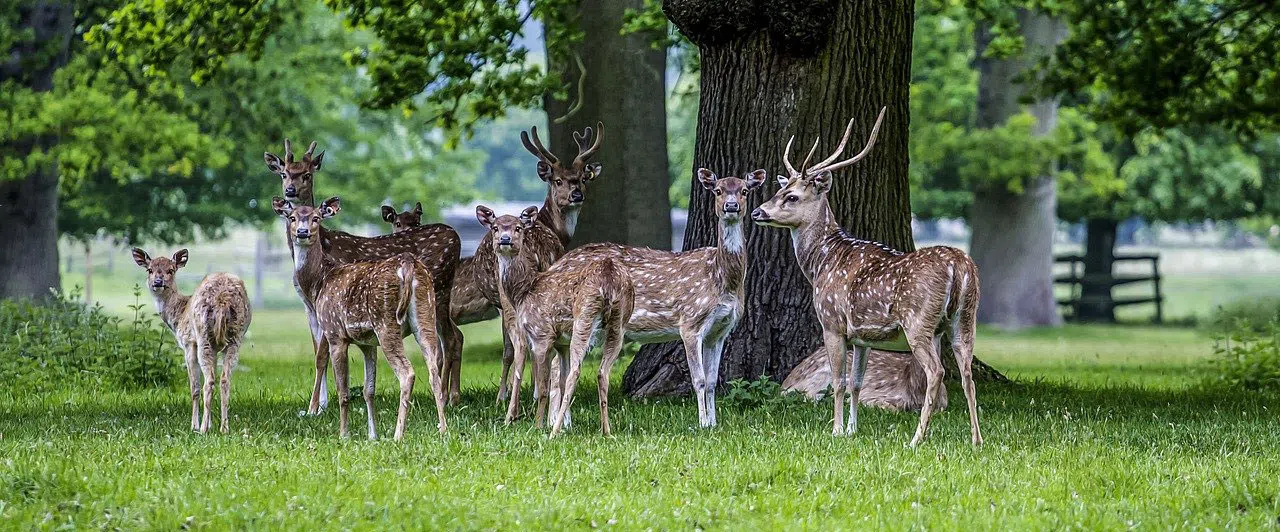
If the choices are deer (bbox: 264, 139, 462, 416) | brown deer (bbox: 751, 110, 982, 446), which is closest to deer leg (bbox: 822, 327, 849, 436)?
brown deer (bbox: 751, 110, 982, 446)

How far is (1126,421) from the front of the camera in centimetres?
1005

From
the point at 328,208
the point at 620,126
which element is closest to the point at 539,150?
the point at 328,208

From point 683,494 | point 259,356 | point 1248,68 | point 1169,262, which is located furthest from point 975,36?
point 1169,262

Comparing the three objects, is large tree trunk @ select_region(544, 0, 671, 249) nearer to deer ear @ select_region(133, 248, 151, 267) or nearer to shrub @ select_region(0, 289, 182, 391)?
shrub @ select_region(0, 289, 182, 391)

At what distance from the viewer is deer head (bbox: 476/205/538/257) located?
9.20 m

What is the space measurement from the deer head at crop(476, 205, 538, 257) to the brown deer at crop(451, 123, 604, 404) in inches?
13.3

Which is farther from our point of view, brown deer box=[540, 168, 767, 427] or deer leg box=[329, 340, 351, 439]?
brown deer box=[540, 168, 767, 427]

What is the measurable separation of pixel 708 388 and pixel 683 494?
8.12ft

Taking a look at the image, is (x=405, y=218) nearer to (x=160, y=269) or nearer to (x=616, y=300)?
(x=160, y=269)

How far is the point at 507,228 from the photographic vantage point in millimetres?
9266

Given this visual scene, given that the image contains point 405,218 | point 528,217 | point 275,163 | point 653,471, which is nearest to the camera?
point 653,471

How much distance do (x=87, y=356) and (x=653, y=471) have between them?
301 inches

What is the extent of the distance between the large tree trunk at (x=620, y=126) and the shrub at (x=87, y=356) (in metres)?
4.89

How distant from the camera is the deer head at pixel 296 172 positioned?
36.8 ft
